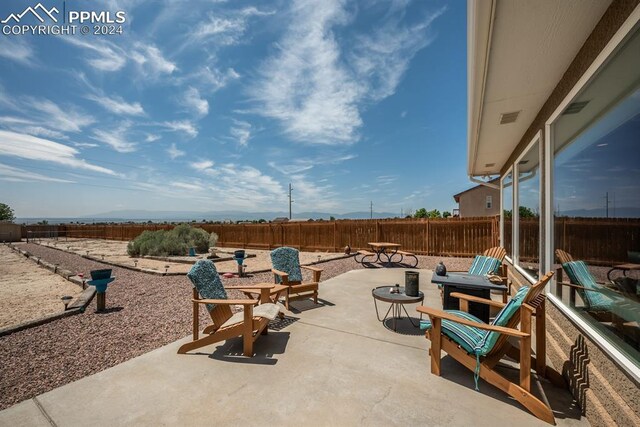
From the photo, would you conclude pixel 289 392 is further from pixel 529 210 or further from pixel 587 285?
pixel 529 210

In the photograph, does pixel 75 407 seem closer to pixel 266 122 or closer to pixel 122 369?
pixel 122 369

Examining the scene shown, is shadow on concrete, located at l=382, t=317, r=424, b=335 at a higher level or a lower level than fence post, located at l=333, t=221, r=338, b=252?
lower

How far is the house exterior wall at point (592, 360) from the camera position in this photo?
164 cm

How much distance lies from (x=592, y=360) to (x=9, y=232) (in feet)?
127

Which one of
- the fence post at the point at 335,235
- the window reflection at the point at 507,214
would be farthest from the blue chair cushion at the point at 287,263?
the fence post at the point at 335,235

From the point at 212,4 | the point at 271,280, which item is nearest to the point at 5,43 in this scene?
the point at 212,4

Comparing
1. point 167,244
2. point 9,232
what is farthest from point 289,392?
point 9,232

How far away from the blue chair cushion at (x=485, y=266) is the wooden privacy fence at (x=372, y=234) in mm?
4971

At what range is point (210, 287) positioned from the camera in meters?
3.31

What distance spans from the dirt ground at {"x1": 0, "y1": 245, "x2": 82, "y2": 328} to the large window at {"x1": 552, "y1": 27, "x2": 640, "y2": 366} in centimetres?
723

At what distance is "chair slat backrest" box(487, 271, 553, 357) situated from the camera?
2.18m

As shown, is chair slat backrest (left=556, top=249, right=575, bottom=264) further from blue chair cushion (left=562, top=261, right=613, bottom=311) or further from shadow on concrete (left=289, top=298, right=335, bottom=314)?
shadow on concrete (left=289, top=298, right=335, bottom=314)

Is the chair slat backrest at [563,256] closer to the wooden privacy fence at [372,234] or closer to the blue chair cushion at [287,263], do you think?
the blue chair cushion at [287,263]

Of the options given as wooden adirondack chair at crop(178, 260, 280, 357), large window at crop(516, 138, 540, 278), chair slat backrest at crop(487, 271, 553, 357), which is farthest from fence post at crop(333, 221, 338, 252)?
chair slat backrest at crop(487, 271, 553, 357)
